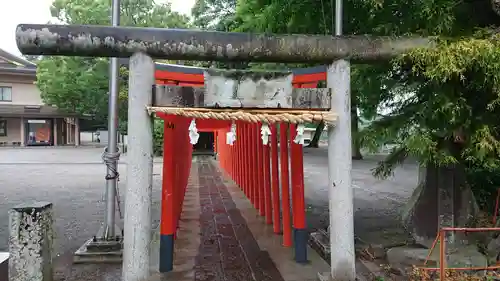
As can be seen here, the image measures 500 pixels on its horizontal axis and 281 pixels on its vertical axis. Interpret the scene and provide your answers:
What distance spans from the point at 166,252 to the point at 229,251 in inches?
56.4

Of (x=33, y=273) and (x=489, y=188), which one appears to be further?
(x=489, y=188)

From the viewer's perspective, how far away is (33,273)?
183 inches

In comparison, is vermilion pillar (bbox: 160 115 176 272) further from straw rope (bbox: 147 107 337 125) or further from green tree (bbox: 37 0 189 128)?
green tree (bbox: 37 0 189 128)

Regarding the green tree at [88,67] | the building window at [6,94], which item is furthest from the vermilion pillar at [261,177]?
the building window at [6,94]

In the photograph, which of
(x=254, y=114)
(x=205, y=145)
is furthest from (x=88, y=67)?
(x=254, y=114)

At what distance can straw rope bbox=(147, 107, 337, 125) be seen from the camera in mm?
4625

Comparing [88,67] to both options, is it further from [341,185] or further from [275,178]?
[341,185]

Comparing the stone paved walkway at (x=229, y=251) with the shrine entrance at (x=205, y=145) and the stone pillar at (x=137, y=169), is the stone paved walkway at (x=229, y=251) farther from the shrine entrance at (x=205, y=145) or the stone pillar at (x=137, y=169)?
the shrine entrance at (x=205, y=145)

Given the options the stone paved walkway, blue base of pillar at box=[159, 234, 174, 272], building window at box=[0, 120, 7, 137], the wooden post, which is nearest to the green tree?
building window at box=[0, 120, 7, 137]

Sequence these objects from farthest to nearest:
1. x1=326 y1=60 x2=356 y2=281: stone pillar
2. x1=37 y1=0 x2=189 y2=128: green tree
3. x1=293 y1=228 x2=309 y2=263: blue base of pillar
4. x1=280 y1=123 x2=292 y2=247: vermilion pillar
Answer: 1. x1=37 y1=0 x2=189 y2=128: green tree
2. x1=280 y1=123 x2=292 y2=247: vermilion pillar
3. x1=293 y1=228 x2=309 y2=263: blue base of pillar
4. x1=326 y1=60 x2=356 y2=281: stone pillar

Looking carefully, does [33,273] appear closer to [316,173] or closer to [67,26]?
[67,26]

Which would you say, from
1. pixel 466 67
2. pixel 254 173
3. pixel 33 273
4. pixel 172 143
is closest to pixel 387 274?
pixel 466 67

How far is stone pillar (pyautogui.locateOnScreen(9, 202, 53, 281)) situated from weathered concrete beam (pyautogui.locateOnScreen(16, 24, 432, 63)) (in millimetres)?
1826

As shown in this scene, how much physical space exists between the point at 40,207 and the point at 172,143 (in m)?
2.04
